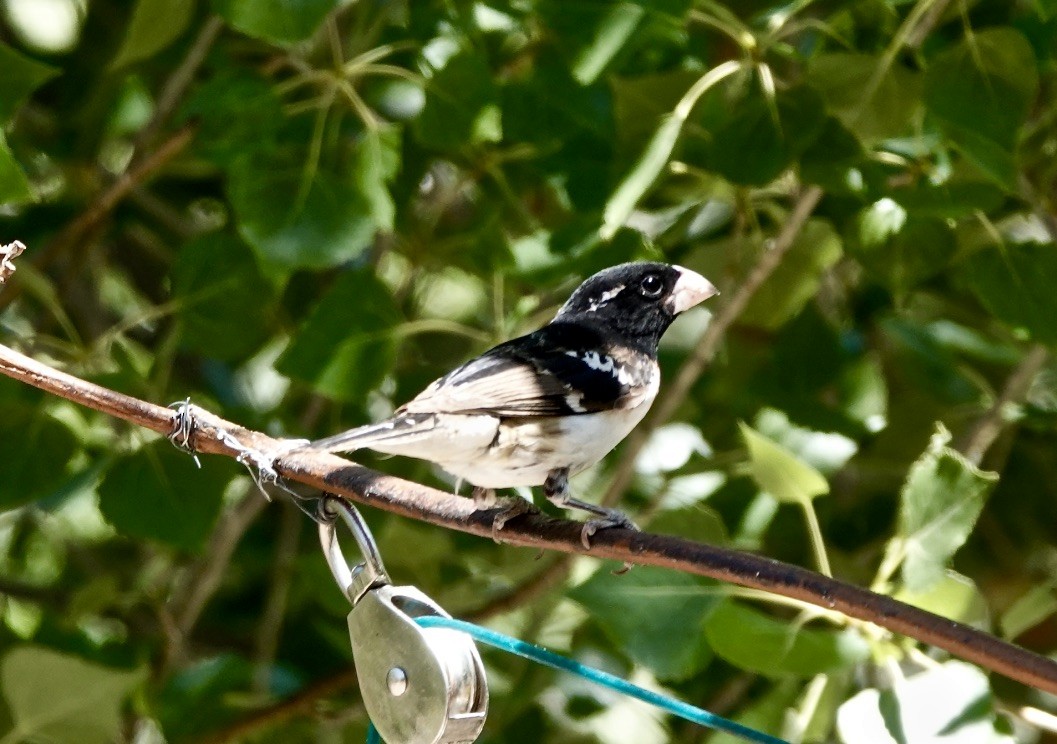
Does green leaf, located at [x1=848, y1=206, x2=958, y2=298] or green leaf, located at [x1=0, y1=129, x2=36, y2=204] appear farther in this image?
green leaf, located at [x1=848, y1=206, x2=958, y2=298]

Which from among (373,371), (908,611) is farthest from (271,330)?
(908,611)

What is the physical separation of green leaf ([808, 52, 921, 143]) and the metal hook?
103 centimetres

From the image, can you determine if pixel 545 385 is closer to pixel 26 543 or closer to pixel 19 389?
pixel 19 389

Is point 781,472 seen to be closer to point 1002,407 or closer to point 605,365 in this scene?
point 605,365

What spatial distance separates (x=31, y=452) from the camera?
86.5 inches

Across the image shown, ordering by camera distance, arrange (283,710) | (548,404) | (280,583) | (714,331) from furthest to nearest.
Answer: (280,583), (283,710), (714,331), (548,404)

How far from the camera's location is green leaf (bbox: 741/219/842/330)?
7.77 feet

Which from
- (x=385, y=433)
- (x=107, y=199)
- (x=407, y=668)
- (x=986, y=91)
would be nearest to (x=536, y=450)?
(x=385, y=433)

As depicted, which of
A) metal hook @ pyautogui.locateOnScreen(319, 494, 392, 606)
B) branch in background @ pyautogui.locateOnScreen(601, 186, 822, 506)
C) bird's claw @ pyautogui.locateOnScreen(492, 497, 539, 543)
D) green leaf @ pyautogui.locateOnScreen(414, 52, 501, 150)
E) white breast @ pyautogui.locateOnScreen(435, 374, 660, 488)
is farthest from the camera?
branch in background @ pyautogui.locateOnScreen(601, 186, 822, 506)

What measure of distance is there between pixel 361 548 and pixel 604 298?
798mm

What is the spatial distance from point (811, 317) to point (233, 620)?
5.57ft

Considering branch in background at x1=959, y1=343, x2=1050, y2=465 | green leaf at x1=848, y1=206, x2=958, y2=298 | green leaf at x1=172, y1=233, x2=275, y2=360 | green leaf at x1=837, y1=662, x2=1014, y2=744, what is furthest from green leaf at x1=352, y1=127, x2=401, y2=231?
branch in background at x1=959, y1=343, x2=1050, y2=465

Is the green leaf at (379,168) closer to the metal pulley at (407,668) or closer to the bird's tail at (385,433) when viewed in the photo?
the bird's tail at (385,433)

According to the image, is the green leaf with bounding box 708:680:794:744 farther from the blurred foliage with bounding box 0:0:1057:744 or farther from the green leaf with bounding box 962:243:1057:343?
the green leaf with bounding box 962:243:1057:343
